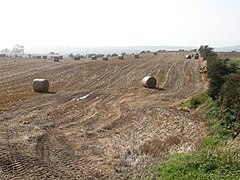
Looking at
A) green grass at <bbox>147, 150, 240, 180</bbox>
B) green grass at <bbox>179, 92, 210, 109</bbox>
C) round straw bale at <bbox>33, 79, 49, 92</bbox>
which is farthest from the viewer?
round straw bale at <bbox>33, 79, 49, 92</bbox>

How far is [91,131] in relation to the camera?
19000 mm

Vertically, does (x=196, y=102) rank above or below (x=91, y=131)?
above

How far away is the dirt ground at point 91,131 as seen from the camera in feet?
44.9

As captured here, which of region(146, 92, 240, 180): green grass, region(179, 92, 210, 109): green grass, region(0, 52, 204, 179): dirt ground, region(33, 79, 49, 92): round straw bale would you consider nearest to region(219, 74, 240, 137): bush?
region(0, 52, 204, 179): dirt ground

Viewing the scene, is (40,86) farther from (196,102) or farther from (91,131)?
(91,131)

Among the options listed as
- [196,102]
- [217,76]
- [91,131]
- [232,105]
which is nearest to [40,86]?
[196,102]

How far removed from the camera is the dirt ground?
44.9 ft

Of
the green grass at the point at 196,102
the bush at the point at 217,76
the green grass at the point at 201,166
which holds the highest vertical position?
the bush at the point at 217,76

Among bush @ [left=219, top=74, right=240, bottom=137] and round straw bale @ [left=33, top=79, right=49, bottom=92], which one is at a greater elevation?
bush @ [left=219, top=74, right=240, bottom=137]

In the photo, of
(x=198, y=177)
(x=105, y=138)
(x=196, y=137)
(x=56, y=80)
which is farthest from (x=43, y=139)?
(x=56, y=80)

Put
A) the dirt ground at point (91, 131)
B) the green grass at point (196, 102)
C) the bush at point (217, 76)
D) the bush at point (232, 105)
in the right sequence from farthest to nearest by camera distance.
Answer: the green grass at point (196, 102) < the bush at point (217, 76) < the bush at point (232, 105) < the dirt ground at point (91, 131)

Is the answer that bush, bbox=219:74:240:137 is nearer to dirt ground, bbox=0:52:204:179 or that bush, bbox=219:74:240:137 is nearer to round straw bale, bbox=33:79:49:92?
dirt ground, bbox=0:52:204:179

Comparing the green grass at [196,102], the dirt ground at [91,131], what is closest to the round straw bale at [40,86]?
the dirt ground at [91,131]

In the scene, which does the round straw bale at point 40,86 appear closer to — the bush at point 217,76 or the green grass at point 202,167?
the bush at point 217,76
